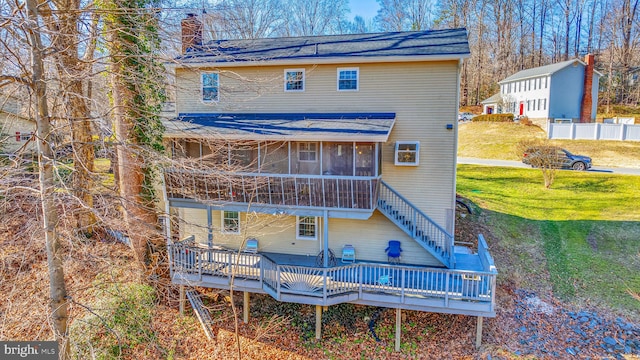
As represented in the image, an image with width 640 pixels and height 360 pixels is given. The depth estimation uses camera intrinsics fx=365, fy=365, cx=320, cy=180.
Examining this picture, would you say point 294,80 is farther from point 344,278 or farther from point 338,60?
point 344,278

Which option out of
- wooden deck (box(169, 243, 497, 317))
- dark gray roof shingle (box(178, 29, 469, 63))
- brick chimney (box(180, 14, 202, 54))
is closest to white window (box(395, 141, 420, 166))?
dark gray roof shingle (box(178, 29, 469, 63))

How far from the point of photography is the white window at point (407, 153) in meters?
12.9

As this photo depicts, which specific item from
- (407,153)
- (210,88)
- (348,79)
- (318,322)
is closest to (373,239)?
(407,153)

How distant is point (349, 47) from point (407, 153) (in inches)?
188

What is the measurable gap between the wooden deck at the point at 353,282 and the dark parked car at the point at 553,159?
12.3m

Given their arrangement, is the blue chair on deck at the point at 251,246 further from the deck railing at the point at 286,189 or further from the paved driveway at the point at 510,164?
the paved driveway at the point at 510,164

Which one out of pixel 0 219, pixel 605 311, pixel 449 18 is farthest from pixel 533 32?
pixel 0 219

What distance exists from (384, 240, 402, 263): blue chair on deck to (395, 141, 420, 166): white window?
9.55 feet

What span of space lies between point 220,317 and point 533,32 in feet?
188

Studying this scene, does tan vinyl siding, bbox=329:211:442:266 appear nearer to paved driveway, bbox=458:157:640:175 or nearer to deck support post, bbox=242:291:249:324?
deck support post, bbox=242:291:249:324

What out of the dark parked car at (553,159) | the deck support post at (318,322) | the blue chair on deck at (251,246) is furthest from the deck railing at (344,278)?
the dark parked car at (553,159)

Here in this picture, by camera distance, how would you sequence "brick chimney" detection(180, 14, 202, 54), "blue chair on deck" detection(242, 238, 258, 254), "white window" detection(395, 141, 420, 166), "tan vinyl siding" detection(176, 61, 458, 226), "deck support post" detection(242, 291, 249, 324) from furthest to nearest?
"blue chair on deck" detection(242, 238, 258, 254)
"white window" detection(395, 141, 420, 166)
"tan vinyl siding" detection(176, 61, 458, 226)
"deck support post" detection(242, 291, 249, 324)
"brick chimney" detection(180, 14, 202, 54)

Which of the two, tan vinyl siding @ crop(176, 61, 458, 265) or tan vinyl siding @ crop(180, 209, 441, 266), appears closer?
tan vinyl siding @ crop(176, 61, 458, 265)

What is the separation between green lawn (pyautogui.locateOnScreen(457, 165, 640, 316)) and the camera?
13.2 meters
